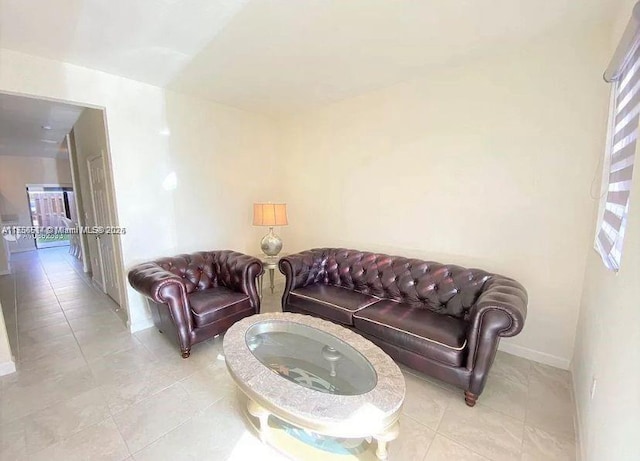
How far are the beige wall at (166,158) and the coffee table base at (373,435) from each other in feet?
7.09

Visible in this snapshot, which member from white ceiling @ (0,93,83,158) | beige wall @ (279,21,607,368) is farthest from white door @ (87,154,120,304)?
beige wall @ (279,21,607,368)

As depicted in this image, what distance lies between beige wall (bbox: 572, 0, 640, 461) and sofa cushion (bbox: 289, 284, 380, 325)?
1.49 meters

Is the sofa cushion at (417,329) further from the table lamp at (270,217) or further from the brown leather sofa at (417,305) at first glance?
the table lamp at (270,217)

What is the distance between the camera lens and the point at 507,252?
2416 mm

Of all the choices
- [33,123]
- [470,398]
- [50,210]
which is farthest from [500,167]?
[50,210]

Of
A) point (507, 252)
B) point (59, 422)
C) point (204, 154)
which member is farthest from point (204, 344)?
point (507, 252)

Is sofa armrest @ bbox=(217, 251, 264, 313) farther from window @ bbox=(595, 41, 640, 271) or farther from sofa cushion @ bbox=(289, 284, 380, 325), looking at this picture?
window @ bbox=(595, 41, 640, 271)

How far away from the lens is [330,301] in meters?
2.65

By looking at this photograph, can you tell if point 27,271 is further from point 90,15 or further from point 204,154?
point 90,15

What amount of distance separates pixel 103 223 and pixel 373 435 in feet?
13.1

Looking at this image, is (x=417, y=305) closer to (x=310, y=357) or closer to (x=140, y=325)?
(x=310, y=357)

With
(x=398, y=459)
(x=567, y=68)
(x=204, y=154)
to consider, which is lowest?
(x=398, y=459)

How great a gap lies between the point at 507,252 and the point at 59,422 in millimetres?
3536

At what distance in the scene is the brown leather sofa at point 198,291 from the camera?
2.33m
